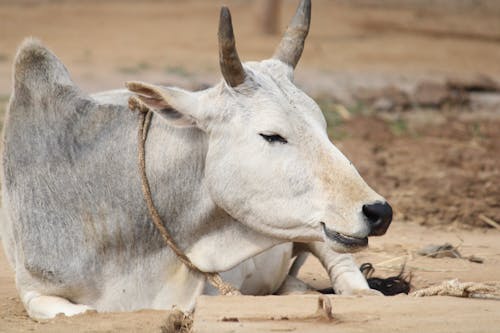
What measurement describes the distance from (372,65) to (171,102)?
32.9 ft

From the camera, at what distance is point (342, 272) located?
554 cm

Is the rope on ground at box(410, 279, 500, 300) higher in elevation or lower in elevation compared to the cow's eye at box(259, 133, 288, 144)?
lower

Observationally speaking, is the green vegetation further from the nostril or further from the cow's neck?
the nostril

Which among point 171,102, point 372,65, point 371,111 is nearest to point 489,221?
point 171,102

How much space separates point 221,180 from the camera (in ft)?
15.6

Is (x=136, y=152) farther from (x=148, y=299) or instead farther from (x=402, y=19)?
(x=402, y=19)

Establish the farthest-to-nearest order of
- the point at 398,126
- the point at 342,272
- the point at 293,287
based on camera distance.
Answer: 1. the point at 398,126
2. the point at 293,287
3. the point at 342,272

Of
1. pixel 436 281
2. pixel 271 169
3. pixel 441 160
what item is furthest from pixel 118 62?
pixel 271 169

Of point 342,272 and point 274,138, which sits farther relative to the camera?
point 342,272

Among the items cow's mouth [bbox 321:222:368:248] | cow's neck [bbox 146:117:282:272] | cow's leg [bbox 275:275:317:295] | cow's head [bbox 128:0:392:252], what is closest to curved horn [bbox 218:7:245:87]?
cow's head [bbox 128:0:392:252]

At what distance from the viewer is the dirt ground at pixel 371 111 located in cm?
456

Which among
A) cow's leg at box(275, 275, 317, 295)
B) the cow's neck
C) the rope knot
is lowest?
cow's leg at box(275, 275, 317, 295)

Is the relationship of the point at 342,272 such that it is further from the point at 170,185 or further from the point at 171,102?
the point at 171,102

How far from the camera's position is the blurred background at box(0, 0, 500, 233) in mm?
8766
